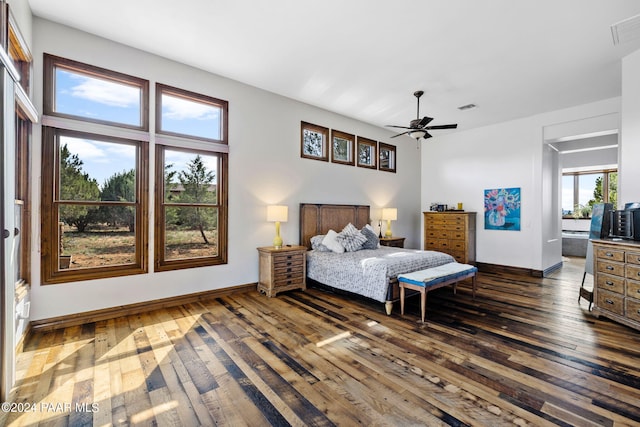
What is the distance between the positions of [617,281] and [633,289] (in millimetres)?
161

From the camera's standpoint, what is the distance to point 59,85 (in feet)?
10.8

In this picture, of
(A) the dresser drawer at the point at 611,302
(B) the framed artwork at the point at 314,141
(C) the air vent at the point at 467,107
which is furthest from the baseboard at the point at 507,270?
(B) the framed artwork at the point at 314,141

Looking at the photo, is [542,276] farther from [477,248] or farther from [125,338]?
[125,338]

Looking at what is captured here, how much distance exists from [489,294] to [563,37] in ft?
11.4

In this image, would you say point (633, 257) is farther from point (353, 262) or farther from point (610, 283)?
point (353, 262)

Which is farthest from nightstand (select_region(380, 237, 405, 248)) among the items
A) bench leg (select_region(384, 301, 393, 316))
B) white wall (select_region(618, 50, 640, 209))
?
white wall (select_region(618, 50, 640, 209))

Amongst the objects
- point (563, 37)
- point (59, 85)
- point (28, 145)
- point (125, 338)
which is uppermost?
point (563, 37)

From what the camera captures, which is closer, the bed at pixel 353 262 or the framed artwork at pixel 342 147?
the bed at pixel 353 262

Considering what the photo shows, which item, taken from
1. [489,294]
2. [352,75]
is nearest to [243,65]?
[352,75]

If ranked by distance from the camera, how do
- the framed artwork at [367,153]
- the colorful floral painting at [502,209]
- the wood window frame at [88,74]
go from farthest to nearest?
the framed artwork at [367,153] → the colorful floral painting at [502,209] → the wood window frame at [88,74]

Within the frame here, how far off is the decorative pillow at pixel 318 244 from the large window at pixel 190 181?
5.04 feet

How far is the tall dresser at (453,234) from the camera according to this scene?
6383 millimetres

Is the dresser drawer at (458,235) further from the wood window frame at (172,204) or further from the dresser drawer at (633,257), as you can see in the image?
the wood window frame at (172,204)

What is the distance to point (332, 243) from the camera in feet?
16.6
